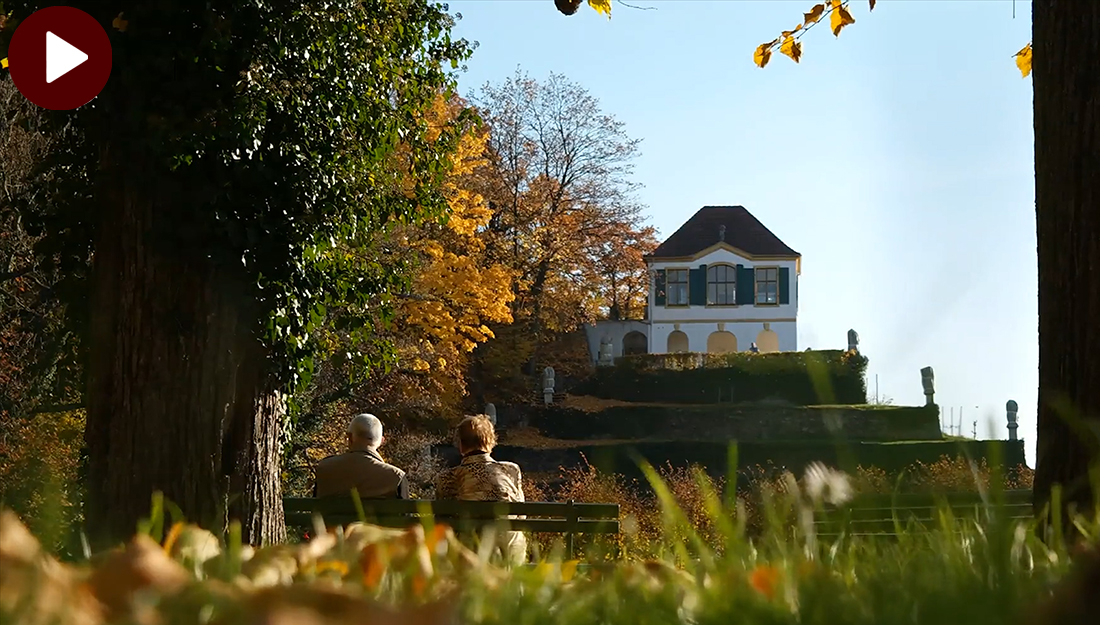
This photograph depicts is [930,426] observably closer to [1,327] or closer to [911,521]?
[1,327]

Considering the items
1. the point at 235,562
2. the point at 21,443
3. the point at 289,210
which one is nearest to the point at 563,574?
the point at 235,562

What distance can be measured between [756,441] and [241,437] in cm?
3841

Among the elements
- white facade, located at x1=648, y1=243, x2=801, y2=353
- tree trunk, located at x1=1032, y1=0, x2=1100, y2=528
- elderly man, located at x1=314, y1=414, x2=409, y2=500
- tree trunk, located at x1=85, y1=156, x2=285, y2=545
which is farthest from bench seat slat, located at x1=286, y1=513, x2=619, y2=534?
white facade, located at x1=648, y1=243, x2=801, y2=353

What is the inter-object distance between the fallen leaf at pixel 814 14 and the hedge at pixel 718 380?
4139cm

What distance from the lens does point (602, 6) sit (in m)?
8.01

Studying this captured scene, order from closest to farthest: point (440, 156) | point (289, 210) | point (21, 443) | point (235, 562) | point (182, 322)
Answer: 1. point (235, 562)
2. point (182, 322)
3. point (289, 210)
4. point (440, 156)
5. point (21, 443)

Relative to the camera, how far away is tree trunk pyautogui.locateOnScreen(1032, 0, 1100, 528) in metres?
3.99

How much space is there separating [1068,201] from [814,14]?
167 inches

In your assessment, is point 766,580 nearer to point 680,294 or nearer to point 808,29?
point 808,29

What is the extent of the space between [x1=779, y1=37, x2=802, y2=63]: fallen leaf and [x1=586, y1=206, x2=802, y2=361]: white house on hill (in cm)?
5358

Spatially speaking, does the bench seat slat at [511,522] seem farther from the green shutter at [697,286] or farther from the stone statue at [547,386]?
the green shutter at [697,286]

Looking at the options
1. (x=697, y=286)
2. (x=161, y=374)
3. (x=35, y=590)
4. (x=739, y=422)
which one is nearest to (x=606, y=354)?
(x=739, y=422)

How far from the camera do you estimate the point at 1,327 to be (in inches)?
554

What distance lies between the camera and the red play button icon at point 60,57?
6.97 metres
